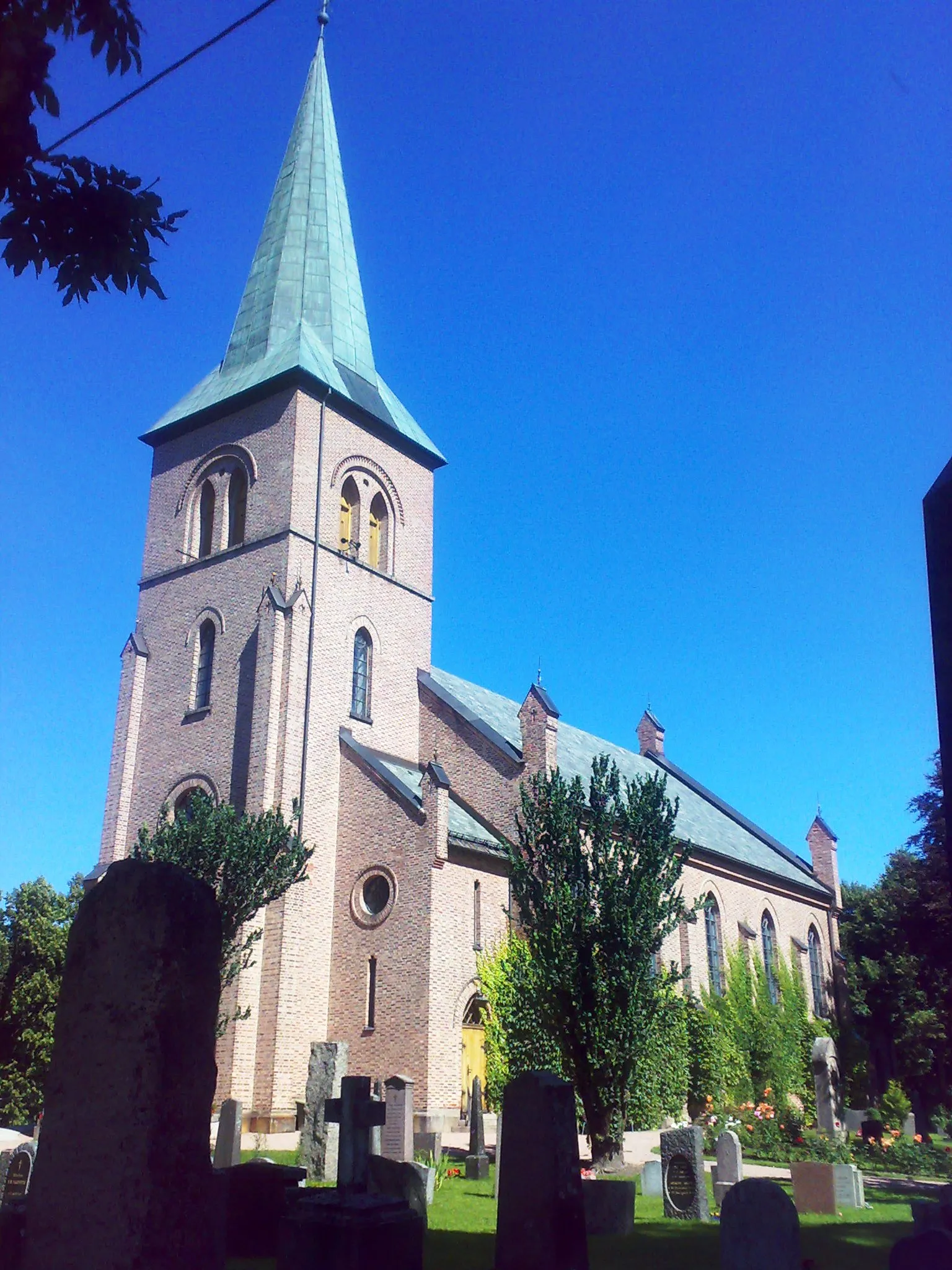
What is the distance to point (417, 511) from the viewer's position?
1189 inches

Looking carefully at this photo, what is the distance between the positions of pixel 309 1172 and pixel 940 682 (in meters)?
13.5

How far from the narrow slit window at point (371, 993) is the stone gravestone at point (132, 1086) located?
17.6 meters

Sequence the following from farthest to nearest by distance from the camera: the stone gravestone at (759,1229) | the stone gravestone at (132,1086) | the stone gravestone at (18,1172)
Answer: the stone gravestone at (18,1172)
the stone gravestone at (759,1229)
the stone gravestone at (132,1086)

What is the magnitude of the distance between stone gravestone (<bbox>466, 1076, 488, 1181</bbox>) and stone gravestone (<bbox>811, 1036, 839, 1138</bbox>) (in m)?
7.87

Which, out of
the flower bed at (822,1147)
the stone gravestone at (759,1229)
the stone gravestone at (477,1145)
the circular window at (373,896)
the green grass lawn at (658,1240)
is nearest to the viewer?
the stone gravestone at (759,1229)

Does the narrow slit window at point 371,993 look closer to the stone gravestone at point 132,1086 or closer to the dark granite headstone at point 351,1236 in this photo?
the dark granite headstone at point 351,1236

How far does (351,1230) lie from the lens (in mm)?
7695

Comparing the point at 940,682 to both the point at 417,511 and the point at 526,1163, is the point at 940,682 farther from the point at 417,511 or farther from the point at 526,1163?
the point at 417,511

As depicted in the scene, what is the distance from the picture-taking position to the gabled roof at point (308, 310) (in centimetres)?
2814

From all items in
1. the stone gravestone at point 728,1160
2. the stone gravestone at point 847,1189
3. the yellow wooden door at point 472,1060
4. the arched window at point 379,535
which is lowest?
the stone gravestone at point 847,1189

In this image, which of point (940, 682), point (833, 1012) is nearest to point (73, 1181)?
point (940, 682)

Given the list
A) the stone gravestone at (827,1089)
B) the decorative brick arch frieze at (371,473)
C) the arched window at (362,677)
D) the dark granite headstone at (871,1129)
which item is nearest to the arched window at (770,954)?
the dark granite headstone at (871,1129)

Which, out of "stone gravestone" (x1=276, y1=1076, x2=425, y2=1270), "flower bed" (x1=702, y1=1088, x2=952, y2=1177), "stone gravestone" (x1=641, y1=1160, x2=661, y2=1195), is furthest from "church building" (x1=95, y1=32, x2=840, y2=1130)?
"stone gravestone" (x1=276, y1=1076, x2=425, y2=1270)

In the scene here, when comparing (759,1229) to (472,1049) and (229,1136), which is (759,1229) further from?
(472,1049)
